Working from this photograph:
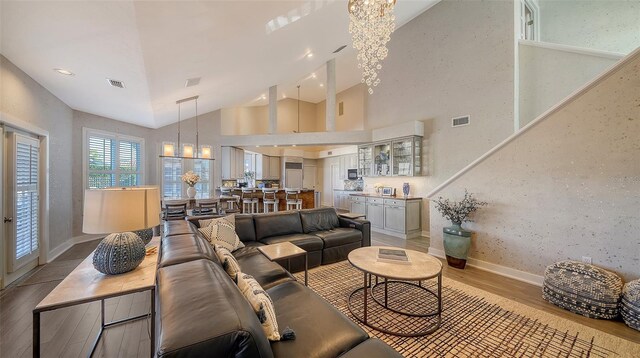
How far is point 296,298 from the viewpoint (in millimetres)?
1732

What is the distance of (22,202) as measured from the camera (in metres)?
3.15

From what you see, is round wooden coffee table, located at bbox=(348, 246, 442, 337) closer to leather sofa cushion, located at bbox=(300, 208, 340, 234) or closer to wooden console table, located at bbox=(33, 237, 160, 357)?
leather sofa cushion, located at bbox=(300, 208, 340, 234)

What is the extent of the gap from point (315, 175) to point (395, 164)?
18.4 ft

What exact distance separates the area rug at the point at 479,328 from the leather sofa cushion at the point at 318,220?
1.26 metres

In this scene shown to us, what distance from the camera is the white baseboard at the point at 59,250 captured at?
3802mm

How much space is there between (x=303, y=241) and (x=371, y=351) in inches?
89.2

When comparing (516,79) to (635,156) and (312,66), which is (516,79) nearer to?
(635,156)

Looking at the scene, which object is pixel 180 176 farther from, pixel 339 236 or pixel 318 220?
pixel 339 236

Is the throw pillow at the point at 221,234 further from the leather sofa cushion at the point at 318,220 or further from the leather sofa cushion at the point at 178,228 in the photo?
the leather sofa cushion at the point at 318,220

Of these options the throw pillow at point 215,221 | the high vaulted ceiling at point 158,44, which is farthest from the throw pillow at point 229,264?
the high vaulted ceiling at point 158,44

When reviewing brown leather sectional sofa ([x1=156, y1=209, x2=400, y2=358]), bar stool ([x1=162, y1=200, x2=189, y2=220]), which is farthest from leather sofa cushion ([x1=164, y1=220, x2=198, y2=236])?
bar stool ([x1=162, y1=200, x2=189, y2=220])

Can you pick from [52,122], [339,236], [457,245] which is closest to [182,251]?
[339,236]

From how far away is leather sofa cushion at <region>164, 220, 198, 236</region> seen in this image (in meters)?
2.56

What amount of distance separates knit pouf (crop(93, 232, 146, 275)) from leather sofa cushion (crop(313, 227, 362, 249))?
238 cm
